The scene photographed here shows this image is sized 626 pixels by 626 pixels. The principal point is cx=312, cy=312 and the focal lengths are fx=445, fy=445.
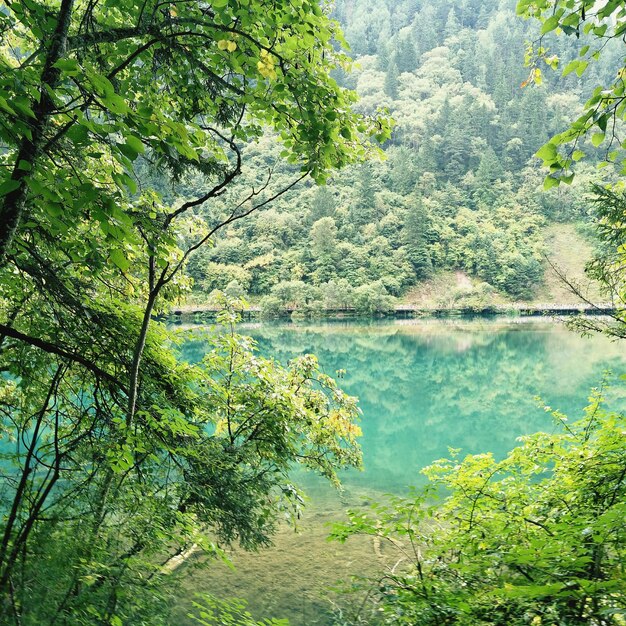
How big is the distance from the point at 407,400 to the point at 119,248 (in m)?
21.4

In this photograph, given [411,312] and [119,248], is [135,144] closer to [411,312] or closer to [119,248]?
[119,248]

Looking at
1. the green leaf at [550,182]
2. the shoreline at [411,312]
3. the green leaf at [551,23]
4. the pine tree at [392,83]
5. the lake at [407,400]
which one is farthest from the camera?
the pine tree at [392,83]

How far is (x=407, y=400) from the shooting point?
2286cm

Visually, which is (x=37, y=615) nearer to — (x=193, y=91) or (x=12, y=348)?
(x=12, y=348)

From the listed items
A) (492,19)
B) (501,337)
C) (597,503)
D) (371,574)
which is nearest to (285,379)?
(371,574)

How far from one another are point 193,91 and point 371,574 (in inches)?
265

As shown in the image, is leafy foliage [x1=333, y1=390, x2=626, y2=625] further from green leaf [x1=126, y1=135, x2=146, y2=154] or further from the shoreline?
the shoreline

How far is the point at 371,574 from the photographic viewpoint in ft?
21.8

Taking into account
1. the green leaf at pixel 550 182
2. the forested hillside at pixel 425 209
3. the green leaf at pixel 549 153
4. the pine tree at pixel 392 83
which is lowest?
the green leaf at pixel 550 182

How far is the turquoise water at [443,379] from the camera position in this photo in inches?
591

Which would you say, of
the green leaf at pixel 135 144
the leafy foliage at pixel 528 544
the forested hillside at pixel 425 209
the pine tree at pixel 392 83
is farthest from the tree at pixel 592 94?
the pine tree at pixel 392 83

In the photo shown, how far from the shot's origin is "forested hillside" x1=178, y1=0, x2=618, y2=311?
213ft

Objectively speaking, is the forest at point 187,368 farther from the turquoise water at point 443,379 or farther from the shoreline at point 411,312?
the shoreline at point 411,312

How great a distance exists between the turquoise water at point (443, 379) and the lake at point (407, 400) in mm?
74
